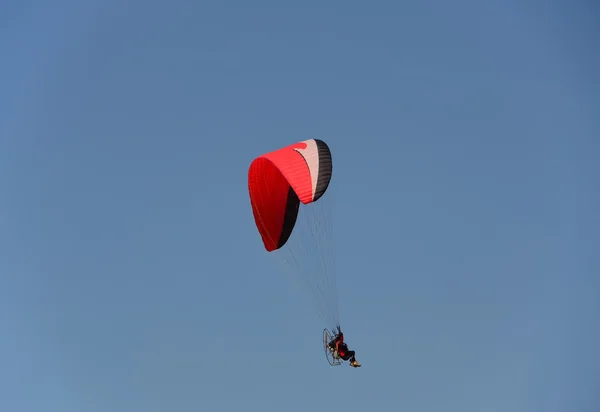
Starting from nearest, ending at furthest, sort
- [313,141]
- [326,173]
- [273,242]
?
[326,173], [313,141], [273,242]

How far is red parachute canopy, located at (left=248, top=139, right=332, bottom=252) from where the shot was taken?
29.0 meters

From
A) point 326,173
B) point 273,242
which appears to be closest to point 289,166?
point 326,173

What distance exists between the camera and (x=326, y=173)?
29359 mm

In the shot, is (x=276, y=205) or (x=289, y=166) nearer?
(x=289, y=166)

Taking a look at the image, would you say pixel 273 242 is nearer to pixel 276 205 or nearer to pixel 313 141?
pixel 276 205

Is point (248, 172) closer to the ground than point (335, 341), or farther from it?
farther from it

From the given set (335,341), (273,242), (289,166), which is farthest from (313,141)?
(335,341)

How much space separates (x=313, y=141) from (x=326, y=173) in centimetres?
228

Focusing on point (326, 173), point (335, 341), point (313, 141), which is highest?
point (313, 141)

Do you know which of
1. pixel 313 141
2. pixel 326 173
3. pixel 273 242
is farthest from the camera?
pixel 273 242

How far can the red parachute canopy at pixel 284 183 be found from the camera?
29.0 metres

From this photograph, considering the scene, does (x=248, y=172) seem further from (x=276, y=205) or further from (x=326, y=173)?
(x=326, y=173)

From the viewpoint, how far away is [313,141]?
31.3m

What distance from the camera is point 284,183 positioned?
32344 mm
